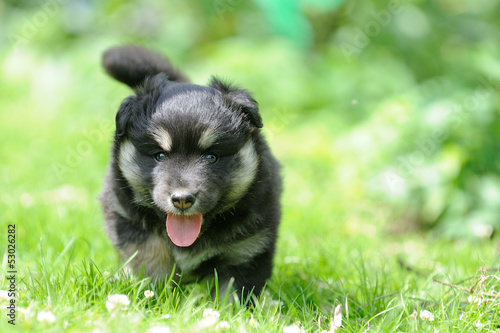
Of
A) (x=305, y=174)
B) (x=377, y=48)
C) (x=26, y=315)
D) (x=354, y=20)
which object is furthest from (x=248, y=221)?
(x=354, y=20)

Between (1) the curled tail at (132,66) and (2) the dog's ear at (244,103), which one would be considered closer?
(2) the dog's ear at (244,103)

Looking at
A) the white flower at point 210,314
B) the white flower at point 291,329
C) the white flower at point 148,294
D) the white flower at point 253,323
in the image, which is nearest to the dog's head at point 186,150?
the white flower at point 148,294

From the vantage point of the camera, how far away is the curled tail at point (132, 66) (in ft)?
11.0

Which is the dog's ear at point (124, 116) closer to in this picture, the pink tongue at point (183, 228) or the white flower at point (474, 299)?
the pink tongue at point (183, 228)

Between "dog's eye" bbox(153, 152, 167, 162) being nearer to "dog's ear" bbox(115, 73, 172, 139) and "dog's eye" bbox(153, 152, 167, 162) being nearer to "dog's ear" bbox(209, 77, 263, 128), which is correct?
"dog's ear" bbox(115, 73, 172, 139)

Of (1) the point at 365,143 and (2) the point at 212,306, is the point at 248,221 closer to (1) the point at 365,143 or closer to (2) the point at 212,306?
(2) the point at 212,306

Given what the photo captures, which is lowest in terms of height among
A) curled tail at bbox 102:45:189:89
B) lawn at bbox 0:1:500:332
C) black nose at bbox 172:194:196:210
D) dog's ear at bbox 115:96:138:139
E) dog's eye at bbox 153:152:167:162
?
lawn at bbox 0:1:500:332

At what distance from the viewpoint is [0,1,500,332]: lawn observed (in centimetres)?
258

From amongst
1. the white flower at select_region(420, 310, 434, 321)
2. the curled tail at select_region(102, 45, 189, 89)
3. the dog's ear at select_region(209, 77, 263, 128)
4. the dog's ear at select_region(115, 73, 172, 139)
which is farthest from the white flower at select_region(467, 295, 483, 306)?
the curled tail at select_region(102, 45, 189, 89)

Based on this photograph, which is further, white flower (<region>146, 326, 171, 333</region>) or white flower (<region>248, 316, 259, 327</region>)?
white flower (<region>248, 316, 259, 327</region>)

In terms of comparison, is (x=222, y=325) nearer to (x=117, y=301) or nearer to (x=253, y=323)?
(x=253, y=323)

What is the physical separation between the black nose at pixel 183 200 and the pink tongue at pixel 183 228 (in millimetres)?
202

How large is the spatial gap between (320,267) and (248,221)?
91 cm

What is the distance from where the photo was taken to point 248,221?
9.37ft
